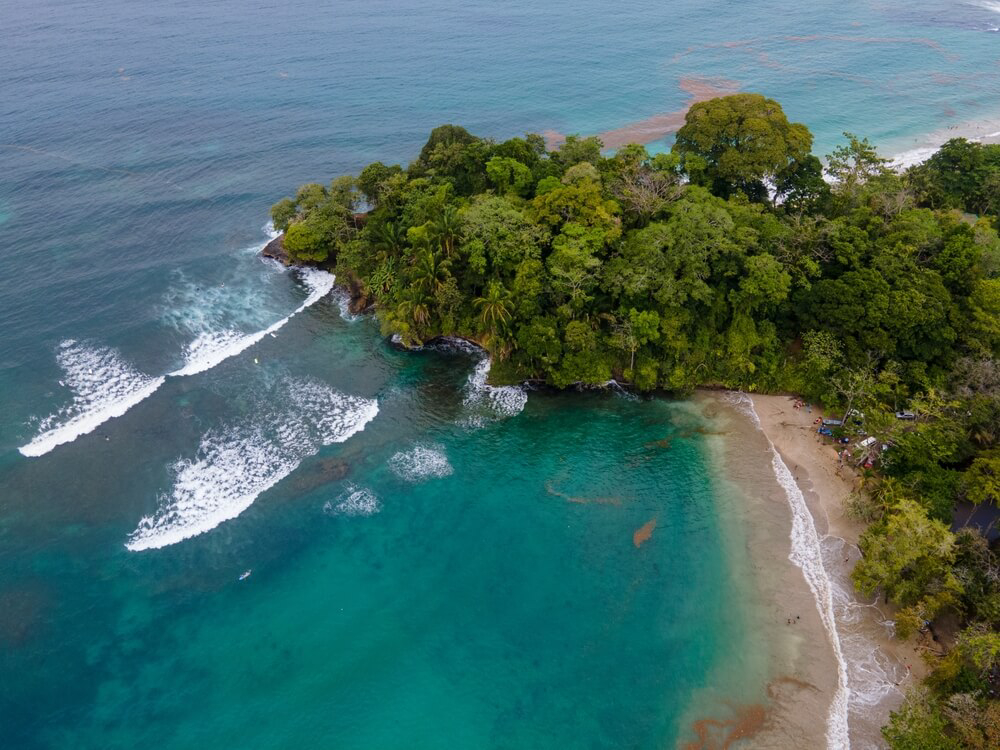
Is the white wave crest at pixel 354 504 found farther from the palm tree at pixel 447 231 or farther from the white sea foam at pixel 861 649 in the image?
the white sea foam at pixel 861 649

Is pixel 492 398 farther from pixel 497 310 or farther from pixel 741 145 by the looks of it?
pixel 741 145

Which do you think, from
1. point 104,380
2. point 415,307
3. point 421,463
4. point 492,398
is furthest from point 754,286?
point 104,380

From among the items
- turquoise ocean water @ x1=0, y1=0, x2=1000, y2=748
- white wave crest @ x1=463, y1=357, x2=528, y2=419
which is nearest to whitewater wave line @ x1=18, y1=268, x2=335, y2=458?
turquoise ocean water @ x1=0, y1=0, x2=1000, y2=748

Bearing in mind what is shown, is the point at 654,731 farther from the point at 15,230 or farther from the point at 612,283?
the point at 15,230

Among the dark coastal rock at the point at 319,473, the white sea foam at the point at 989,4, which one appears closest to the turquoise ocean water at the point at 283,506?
the dark coastal rock at the point at 319,473

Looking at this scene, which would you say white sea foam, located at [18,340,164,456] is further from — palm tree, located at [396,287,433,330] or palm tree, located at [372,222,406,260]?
palm tree, located at [372,222,406,260]

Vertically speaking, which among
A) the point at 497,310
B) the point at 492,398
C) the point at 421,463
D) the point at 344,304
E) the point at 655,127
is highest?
the point at 655,127
